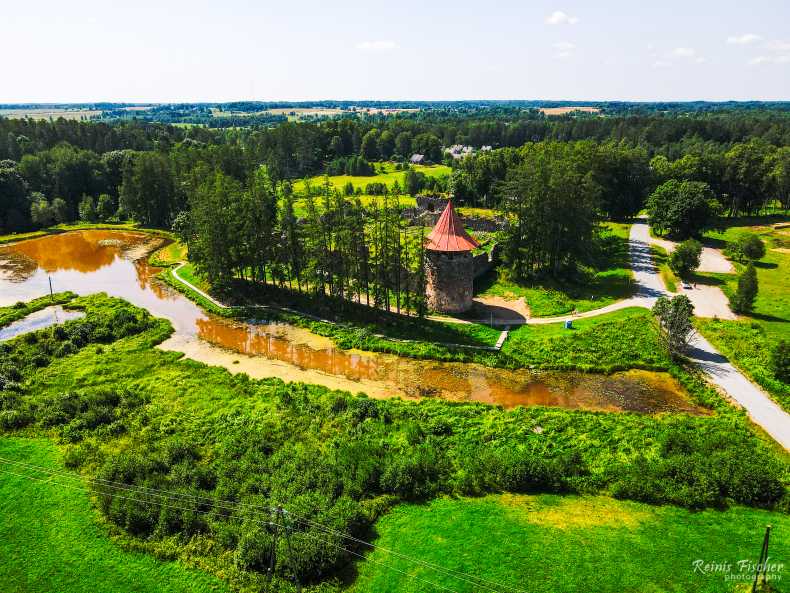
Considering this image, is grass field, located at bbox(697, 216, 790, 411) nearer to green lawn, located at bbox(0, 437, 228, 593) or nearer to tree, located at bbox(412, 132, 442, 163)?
green lawn, located at bbox(0, 437, 228, 593)

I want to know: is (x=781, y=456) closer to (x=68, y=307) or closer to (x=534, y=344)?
(x=534, y=344)

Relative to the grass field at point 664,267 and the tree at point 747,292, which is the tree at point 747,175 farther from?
the tree at point 747,292

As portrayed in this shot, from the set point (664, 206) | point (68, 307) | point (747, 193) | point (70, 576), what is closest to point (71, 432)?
point (70, 576)

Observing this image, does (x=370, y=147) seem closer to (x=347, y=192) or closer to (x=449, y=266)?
(x=347, y=192)

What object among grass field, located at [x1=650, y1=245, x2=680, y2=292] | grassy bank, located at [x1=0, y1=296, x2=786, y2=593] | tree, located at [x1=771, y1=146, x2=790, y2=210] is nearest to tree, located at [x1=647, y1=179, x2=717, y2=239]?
grass field, located at [x1=650, y1=245, x2=680, y2=292]

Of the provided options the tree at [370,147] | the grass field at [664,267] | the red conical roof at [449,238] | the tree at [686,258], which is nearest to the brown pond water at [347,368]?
the red conical roof at [449,238]
